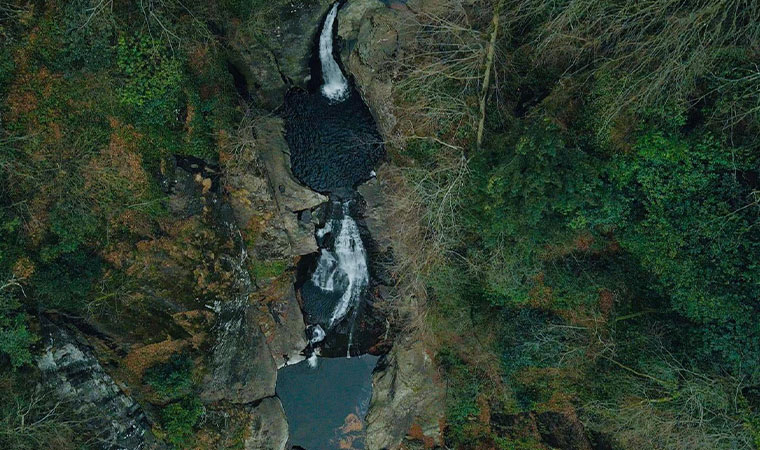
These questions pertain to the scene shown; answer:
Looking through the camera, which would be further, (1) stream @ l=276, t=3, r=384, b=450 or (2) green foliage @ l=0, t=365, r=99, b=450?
(1) stream @ l=276, t=3, r=384, b=450

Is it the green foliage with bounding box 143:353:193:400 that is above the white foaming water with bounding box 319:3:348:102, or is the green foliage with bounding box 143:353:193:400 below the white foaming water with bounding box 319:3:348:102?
below

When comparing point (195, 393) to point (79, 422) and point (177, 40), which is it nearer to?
point (79, 422)

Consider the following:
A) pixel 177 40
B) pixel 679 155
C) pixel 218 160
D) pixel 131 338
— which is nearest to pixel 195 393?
pixel 131 338

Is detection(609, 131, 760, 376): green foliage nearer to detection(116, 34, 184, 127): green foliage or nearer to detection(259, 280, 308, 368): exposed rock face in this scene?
detection(259, 280, 308, 368): exposed rock face

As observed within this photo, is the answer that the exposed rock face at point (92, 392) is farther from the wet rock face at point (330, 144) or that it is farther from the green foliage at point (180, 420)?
the wet rock face at point (330, 144)

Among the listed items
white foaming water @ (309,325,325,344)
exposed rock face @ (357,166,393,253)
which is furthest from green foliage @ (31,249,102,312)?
exposed rock face @ (357,166,393,253)

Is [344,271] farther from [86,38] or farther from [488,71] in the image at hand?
[86,38]

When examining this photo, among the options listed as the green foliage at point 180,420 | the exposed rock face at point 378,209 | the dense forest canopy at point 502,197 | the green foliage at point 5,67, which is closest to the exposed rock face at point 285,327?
the dense forest canopy at point 502,197

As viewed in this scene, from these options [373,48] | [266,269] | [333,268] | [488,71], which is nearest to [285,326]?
[266,269]
